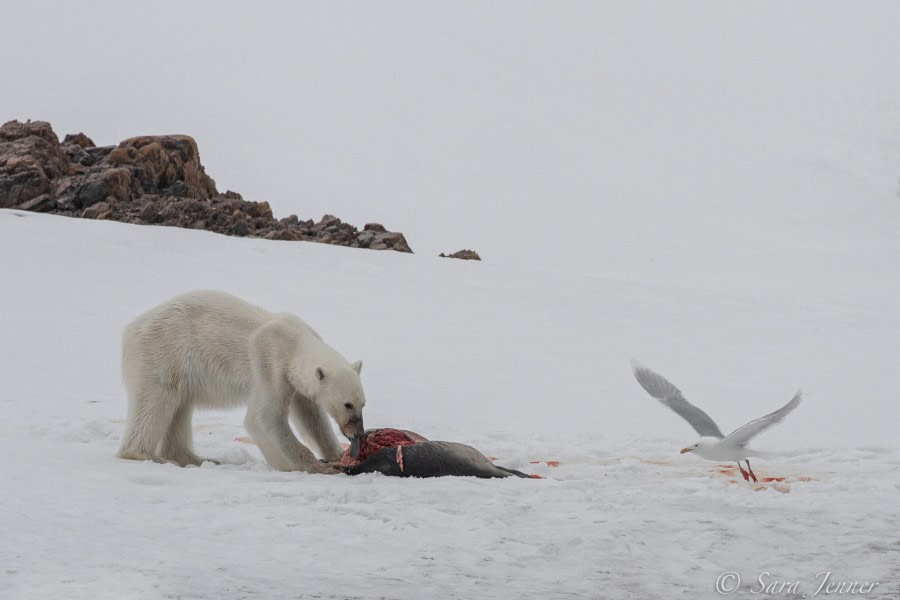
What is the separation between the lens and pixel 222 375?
686cm

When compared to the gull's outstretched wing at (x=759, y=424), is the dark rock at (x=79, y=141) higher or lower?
higher

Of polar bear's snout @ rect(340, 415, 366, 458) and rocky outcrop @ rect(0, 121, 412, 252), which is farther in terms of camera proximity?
rocky outcrop @ rect(0, 121, 412, 252)

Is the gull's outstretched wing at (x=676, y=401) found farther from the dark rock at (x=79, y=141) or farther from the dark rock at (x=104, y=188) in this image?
the dark rock at (x=79, y=141)

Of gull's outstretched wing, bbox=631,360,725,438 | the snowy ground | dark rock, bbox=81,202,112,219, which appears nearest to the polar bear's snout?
the snowy ground

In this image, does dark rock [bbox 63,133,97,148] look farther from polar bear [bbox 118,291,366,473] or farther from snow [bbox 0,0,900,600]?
polar bear [bbox 118,291,366,473]

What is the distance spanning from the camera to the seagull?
607cm

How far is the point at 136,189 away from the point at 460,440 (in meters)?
17.7

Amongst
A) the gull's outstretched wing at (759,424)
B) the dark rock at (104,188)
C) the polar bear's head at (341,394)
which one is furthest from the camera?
the dark rock at (104,188)

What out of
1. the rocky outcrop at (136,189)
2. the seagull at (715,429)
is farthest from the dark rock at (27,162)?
the seagull at (715,429)

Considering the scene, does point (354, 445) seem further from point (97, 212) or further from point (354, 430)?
point (97, 212)

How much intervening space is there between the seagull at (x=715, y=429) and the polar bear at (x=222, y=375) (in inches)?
93.1

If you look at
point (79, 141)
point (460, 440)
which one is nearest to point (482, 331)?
point (460, 440)

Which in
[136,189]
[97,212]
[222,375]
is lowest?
[222,375]

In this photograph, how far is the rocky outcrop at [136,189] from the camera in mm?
21922
